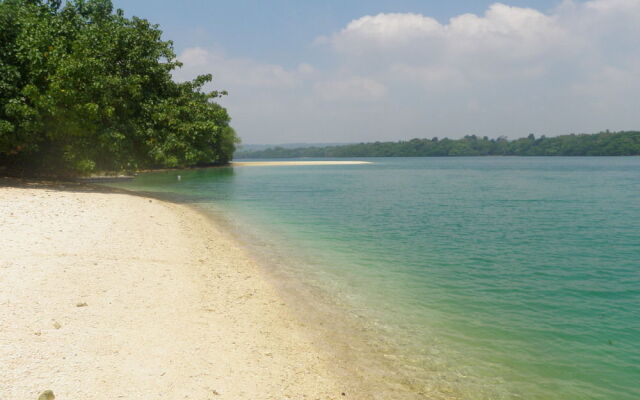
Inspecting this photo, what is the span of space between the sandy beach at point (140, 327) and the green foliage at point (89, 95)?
507 inches

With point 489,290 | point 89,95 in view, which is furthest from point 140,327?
point 89,95

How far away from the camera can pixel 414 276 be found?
39.5 feet

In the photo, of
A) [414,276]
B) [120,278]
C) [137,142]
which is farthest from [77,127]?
[414,276]

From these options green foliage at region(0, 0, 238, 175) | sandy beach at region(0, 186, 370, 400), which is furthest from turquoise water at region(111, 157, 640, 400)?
green foliage at region(0, 0, 238, 175)

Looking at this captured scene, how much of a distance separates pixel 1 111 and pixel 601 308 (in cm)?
2927

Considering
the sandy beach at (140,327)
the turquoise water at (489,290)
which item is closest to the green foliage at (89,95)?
the turquoise water at (489,290)

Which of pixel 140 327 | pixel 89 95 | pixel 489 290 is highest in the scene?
pixel 89 95

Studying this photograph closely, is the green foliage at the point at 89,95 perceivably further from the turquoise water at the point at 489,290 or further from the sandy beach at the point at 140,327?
the sandy beach at the point at 140,327

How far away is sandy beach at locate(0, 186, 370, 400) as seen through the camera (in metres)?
5.05

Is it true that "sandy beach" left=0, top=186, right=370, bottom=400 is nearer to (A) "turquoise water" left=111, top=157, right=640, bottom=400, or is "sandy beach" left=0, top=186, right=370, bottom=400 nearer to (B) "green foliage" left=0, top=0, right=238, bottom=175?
(A) "turquoise water" left=111, top=157, right=640, bottom=400

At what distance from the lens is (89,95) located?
23234mm

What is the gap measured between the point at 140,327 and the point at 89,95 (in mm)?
21666

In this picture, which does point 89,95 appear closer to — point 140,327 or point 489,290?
point 140,327

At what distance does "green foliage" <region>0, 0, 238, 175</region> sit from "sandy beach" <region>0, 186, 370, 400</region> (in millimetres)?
12866
